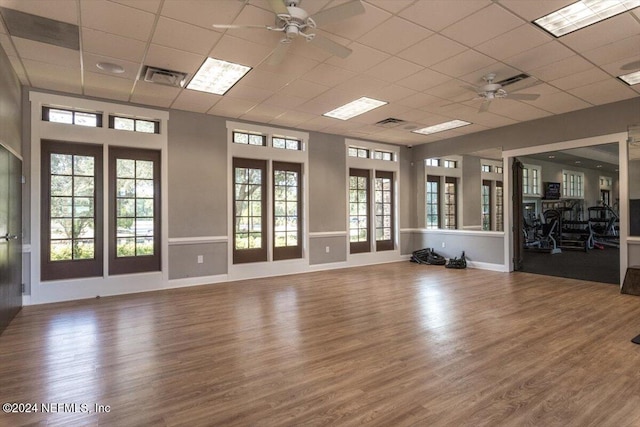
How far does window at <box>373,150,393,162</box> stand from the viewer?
8.46 m

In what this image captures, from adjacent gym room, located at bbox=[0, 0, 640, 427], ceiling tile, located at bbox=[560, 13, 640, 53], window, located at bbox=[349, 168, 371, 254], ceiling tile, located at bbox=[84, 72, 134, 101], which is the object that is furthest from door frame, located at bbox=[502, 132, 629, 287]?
ceiling tile, located at bbox=[84, 72, 134, 101]

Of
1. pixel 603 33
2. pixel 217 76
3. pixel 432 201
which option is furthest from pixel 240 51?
pixel 432 201

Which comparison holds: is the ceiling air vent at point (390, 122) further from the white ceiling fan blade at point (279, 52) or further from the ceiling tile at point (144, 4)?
the ceiling tile at point (144, 4)

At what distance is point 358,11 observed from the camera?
8.55 feet

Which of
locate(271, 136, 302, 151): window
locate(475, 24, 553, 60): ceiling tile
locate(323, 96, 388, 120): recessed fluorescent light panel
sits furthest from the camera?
locate(271, 136, 302, 151): window

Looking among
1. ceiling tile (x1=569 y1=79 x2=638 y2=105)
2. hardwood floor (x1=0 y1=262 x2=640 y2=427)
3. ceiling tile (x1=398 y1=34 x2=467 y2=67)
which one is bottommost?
hardwood floor (x1=0 y1=262 x2=640 y2=427)

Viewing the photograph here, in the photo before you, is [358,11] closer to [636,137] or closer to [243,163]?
[243,163]

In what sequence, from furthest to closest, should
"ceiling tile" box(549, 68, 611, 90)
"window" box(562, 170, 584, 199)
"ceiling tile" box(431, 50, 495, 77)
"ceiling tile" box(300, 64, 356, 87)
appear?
"window" box(562, 170, 584, 199)
"ceiling tile" box(549, 68, 611, 90)
"ceiling tile" box(300, 64, 356, 87)
"ceiling tile" box(431, 50, 495, 77)

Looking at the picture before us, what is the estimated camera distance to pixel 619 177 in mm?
5484

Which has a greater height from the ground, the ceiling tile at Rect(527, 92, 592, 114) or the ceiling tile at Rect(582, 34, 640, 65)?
the ceiling tile at Rect(582, 34, 640, 65)

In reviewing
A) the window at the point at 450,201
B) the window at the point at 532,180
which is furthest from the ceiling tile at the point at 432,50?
the window at the point at 532,180

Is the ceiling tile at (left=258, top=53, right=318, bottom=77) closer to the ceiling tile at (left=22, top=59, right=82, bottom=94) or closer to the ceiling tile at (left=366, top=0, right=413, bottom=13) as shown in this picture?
the ceiling tile at (left=366, top=0, right=413, bottom=13)

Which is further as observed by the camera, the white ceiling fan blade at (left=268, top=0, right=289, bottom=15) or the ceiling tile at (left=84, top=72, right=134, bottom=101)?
the ceiling tile at (left=84, top=72, right=134, bottom=101)

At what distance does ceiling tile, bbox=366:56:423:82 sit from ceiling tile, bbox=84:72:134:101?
322 cm
